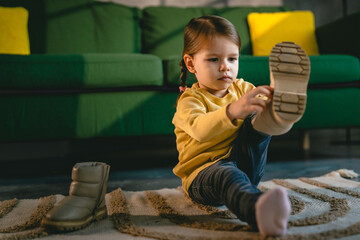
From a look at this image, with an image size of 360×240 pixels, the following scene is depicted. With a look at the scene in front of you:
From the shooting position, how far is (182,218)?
66 centimetres

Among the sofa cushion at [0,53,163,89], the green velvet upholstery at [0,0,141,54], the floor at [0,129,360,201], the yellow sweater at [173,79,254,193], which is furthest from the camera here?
the green velvet upholstery at [0,0,141,54]

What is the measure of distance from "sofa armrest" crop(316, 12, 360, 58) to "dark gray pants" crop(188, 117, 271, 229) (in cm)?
120

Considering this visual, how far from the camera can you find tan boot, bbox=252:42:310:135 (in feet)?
1.86

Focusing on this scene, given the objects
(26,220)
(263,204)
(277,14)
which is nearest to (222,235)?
(263,204)

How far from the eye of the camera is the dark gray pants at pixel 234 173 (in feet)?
1.88

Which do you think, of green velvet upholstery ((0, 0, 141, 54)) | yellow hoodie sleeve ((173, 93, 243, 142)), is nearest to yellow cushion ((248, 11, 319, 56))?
green velvet upholstery ((0, 0, 141, 54))

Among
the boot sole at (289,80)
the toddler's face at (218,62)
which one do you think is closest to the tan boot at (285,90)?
the boot sole at (289,80)

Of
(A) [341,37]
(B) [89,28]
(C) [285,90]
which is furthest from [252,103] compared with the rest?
(B) [89,28]

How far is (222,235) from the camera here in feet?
1.78

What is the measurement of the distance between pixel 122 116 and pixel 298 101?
35.4 inches

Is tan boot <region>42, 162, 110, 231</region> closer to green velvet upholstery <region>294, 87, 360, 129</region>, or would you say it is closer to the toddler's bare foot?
the toddler's bare foot

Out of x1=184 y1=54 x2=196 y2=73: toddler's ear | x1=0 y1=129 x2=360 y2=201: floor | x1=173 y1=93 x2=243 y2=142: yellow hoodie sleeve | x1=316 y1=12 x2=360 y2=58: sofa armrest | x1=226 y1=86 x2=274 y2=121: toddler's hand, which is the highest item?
x1=316 y1=12 x2=360 y2=58: sofa armrest

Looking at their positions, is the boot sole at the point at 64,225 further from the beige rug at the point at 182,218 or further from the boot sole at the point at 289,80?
the boot sole at the point at 289,80

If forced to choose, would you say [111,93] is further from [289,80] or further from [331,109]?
[331,109]
